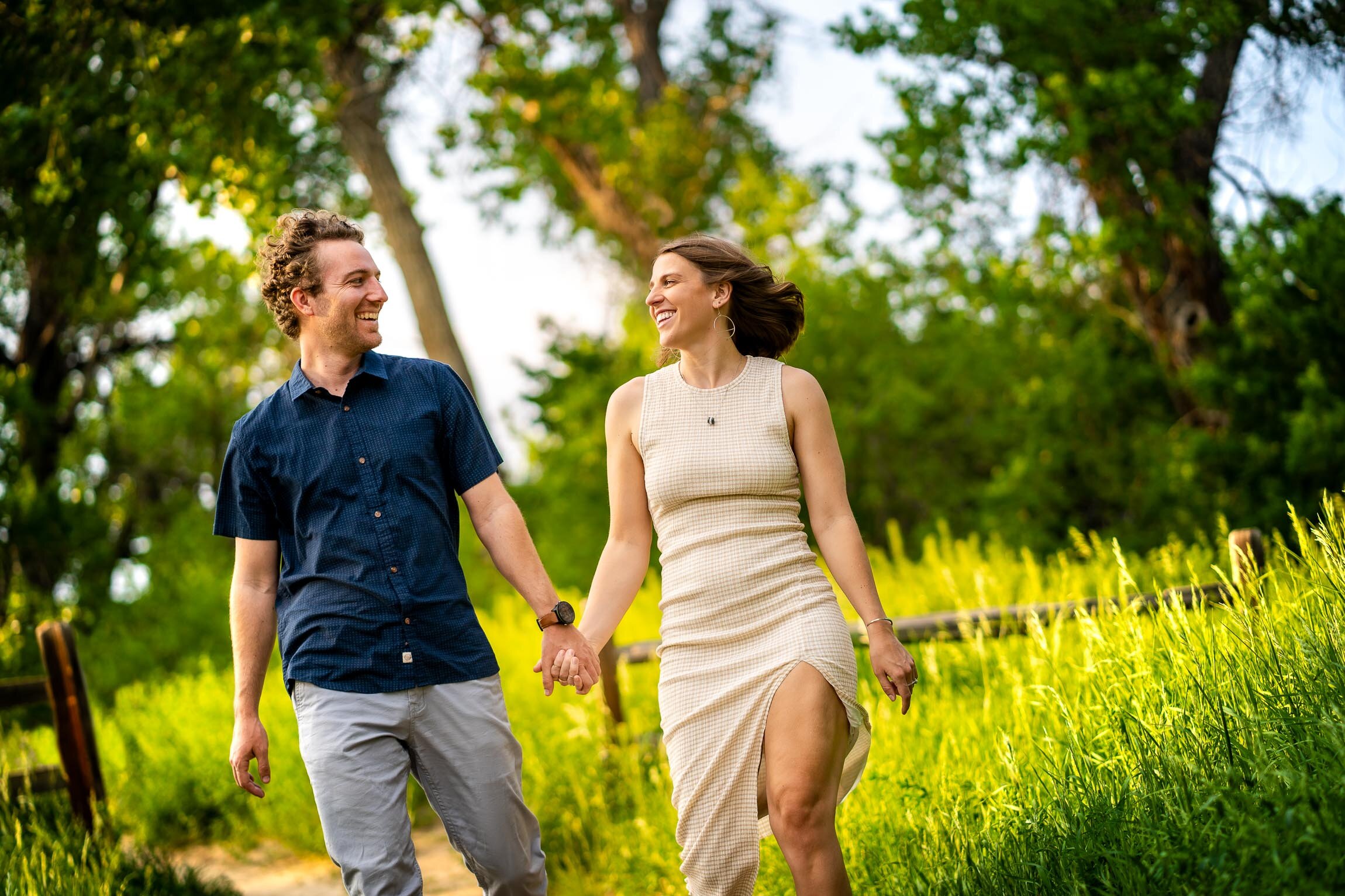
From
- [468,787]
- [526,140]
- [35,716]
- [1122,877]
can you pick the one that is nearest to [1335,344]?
[1122,877]

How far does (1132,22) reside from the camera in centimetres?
796

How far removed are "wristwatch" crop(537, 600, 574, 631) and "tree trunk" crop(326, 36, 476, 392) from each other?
8.87m

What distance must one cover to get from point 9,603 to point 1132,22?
9642 mm

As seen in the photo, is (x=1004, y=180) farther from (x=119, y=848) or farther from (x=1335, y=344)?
(x=119, y=848)

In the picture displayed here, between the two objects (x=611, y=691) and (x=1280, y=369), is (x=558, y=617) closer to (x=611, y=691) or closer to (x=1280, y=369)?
(x=611, y=691)

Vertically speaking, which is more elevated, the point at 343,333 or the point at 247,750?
the point at 343,333

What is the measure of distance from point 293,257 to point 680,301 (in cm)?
115

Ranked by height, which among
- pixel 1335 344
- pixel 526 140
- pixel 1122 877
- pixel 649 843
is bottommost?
pixel 649 843

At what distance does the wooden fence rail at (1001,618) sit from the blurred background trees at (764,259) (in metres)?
2.88

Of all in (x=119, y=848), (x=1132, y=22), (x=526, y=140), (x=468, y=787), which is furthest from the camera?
(x=526, y=140)

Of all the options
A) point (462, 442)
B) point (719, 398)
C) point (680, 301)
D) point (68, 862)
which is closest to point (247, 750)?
point (462, 442)

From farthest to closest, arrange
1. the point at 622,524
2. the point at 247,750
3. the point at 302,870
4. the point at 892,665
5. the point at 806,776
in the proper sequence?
1. the point at 302,870
2. the point at 622,524
3. the point at 247,750
4. the point at 892,665
5. the point at 806,776

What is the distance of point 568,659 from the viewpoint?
3.47m

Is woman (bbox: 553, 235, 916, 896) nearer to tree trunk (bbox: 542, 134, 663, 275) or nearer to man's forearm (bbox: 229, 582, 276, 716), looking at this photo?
man's forearm (bbox: 229, 582, 276, 716)
